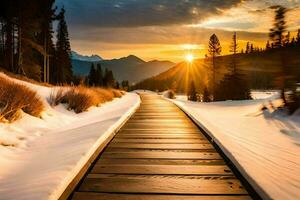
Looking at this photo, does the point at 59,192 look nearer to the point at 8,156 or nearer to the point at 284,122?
the point at 8,156

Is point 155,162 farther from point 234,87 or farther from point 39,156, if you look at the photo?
point 234,87

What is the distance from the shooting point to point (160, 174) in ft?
13.5

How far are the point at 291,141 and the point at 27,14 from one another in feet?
98.8

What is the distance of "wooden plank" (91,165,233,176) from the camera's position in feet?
13.7

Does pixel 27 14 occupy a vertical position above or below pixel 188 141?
above

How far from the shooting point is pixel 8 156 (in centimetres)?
509

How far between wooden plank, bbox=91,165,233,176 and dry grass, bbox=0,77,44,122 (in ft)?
11.8

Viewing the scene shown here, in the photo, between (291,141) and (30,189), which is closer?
(30,189)

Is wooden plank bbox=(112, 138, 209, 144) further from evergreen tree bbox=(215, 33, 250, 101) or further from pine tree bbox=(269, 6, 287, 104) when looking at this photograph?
evergreen tree bbox=(215, 33, 250, 101)

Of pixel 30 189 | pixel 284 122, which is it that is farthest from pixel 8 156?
pixel 284 122

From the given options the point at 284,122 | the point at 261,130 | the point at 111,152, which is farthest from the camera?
the point at 284,122

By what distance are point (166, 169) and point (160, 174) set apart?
0.24 meters

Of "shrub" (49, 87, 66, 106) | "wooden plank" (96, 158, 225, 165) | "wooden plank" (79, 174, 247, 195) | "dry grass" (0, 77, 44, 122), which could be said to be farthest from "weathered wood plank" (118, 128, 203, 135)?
"shrub" (49, 87, 66, 106)

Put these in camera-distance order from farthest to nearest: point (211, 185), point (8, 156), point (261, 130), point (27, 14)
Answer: point (27, 14) → point (261, 130) → point (8, 156) → point (211, 185)
